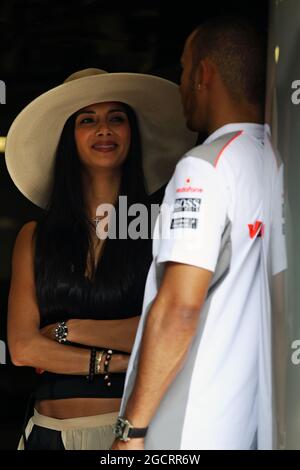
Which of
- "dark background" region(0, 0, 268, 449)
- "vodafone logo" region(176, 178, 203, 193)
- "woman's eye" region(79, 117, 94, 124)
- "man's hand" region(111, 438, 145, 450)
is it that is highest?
"dark background" region(0, 0, 268, 449)

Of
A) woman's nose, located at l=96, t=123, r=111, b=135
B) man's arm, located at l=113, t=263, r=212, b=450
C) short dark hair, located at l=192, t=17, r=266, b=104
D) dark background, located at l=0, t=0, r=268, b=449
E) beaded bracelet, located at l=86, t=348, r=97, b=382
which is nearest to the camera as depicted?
man's arm, located at l=113, t=263, r=212, b=450

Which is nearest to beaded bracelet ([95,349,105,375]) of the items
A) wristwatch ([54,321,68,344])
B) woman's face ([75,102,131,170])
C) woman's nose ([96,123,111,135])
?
wristwatch ([54,321,68,344])

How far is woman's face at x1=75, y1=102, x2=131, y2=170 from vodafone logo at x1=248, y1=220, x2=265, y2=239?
1302 mm

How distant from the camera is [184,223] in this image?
2.31m

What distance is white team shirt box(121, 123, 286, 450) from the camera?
2314 millimetres

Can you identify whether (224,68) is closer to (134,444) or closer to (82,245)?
(134,444)

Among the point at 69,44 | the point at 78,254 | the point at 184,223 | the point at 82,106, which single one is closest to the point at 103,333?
the point at 78,254

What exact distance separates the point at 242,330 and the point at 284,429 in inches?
10.2

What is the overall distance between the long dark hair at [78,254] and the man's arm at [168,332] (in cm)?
102

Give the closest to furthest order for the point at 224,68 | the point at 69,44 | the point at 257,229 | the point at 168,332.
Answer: the point at 168,332, the point at 257,229, the point at 224,68, the point at 69,44

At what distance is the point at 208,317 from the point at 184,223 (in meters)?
0.24

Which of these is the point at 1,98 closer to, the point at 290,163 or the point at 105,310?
the point at 105,310

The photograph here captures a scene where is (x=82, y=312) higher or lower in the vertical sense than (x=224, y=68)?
lower

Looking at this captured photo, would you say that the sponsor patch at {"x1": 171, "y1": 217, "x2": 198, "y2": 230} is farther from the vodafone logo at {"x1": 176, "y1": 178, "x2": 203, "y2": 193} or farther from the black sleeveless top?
the black sleeveless top
